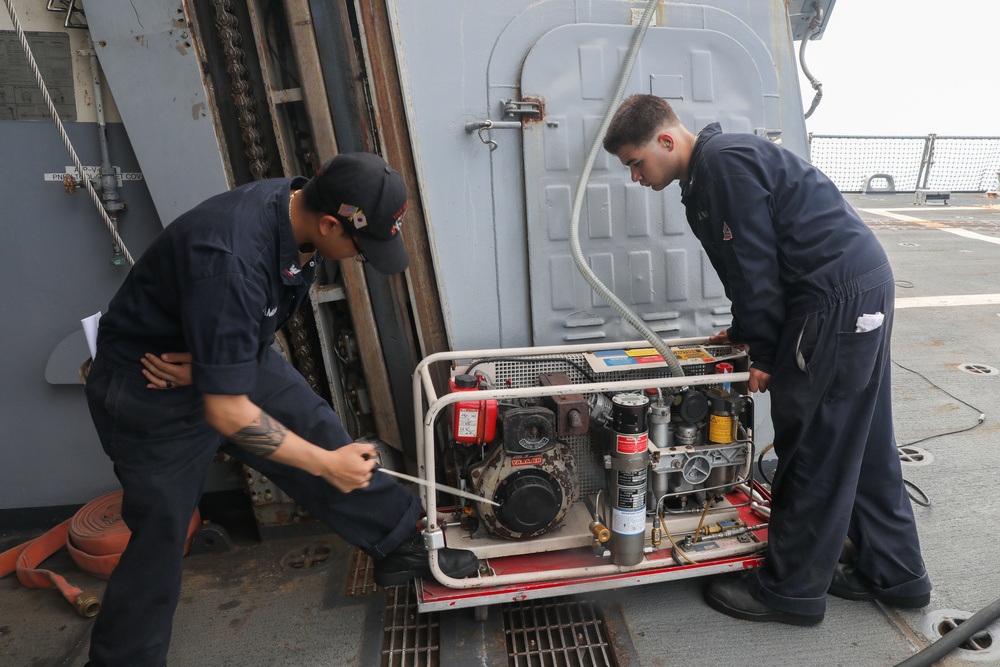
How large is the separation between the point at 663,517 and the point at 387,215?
1.63m

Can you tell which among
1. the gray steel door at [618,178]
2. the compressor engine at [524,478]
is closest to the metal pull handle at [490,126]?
the gray steel door at [618,178]

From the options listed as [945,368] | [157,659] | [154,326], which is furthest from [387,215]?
[945,368]

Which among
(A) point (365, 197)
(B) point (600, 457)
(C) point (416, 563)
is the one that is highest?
(A) point (365, 197)

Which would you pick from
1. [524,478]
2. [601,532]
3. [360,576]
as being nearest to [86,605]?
[360,576]

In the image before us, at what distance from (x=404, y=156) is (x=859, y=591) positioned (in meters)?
2.36

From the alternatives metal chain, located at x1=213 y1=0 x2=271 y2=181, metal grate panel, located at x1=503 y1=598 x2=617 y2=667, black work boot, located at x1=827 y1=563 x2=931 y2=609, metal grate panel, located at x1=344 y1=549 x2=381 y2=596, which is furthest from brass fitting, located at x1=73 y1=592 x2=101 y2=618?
black work boot, located at x1=827 y1=563 x2=931 y2=609

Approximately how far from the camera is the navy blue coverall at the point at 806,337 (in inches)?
79.6

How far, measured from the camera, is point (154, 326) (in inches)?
69.1

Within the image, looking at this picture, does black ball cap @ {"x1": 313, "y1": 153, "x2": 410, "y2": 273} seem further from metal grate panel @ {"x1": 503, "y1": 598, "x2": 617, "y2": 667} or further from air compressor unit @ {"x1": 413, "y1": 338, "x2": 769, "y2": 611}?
metal grate panel @ {"x1": 503, "y1": 598, "x2": 617, "y2": 667}

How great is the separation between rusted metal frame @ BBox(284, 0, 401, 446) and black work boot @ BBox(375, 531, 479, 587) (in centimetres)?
72

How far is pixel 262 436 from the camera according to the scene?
65.0 inches

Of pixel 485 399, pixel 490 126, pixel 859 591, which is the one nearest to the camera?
pixel 485 399

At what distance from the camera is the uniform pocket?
2004 mm

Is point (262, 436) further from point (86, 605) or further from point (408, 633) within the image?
point (86, 605)
